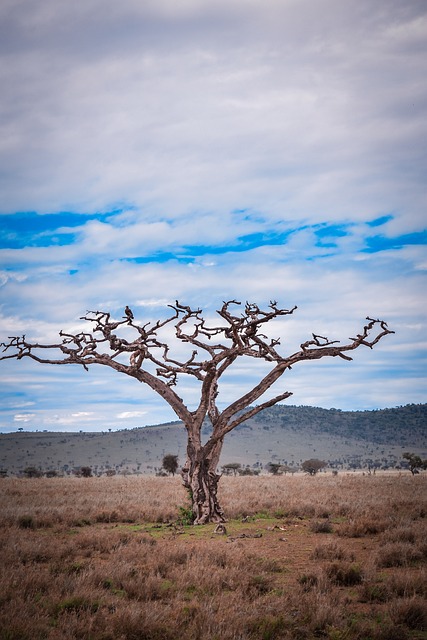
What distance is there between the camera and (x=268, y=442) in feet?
371

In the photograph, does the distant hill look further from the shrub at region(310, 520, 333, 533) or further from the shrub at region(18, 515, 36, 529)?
the shrub at region(18, 515, 36, 529)

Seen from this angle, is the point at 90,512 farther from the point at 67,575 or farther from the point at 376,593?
the point at 376,593

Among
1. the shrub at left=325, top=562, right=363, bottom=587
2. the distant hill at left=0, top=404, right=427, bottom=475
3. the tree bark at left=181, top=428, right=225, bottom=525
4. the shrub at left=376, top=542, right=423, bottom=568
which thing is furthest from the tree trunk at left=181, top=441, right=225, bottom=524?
the distant hill at left=0, top=404, right=427, bottom=475

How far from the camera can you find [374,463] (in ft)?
282

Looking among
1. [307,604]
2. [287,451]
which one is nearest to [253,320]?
[307,604]

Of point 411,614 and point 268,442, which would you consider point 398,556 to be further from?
point 268,442

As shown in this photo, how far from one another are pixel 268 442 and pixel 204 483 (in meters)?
97.5

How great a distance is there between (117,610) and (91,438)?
119 meters

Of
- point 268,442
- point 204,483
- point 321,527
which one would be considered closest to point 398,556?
point 321,527

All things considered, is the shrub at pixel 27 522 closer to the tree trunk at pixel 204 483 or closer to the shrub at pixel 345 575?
the tree trunk at pixel 204 483

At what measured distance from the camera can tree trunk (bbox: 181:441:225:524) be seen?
18484 mm

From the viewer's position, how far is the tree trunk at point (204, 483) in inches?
728

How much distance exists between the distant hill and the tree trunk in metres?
71.5

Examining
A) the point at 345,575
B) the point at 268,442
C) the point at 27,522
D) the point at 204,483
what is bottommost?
the point at 268,442
